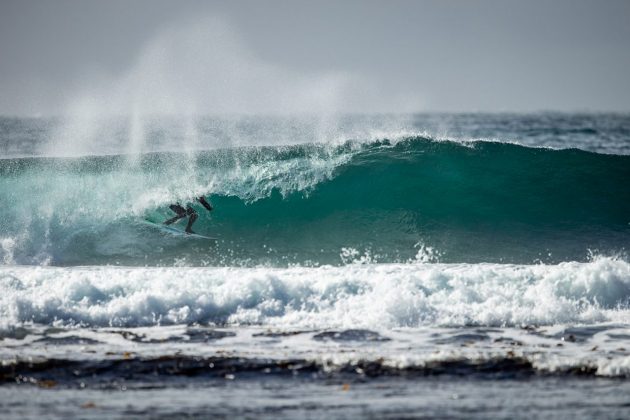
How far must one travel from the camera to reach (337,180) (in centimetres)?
1794

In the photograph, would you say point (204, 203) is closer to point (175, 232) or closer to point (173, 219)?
point (173, 219)

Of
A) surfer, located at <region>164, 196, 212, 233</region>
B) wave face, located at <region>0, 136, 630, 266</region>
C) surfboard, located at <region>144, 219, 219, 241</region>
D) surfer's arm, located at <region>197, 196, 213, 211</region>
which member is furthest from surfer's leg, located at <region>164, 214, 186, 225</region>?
surfer's arm, located at <region>197, 196, 213, 211</region>

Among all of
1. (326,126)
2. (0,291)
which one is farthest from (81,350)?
(326,126)

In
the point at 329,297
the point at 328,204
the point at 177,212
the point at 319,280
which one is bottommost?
the point at 329,297

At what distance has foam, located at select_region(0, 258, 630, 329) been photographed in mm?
10055

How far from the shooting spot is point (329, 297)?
1077cm

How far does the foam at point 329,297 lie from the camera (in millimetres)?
10055

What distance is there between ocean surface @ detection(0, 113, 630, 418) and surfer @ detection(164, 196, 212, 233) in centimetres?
19

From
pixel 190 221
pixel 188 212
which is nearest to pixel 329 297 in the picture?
pixel 190 221

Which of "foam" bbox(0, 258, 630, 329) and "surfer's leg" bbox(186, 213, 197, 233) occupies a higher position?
"surfer's leg" bbox(186, 213, 197, 233)

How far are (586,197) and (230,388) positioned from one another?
1305 centimetres

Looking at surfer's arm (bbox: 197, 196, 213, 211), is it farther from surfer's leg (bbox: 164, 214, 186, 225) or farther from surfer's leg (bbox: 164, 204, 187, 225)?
surfer's leg (bbox: 164, 214, 186, 225)

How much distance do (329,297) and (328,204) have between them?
6.53 m

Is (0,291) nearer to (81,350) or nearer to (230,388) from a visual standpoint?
(81,350)
